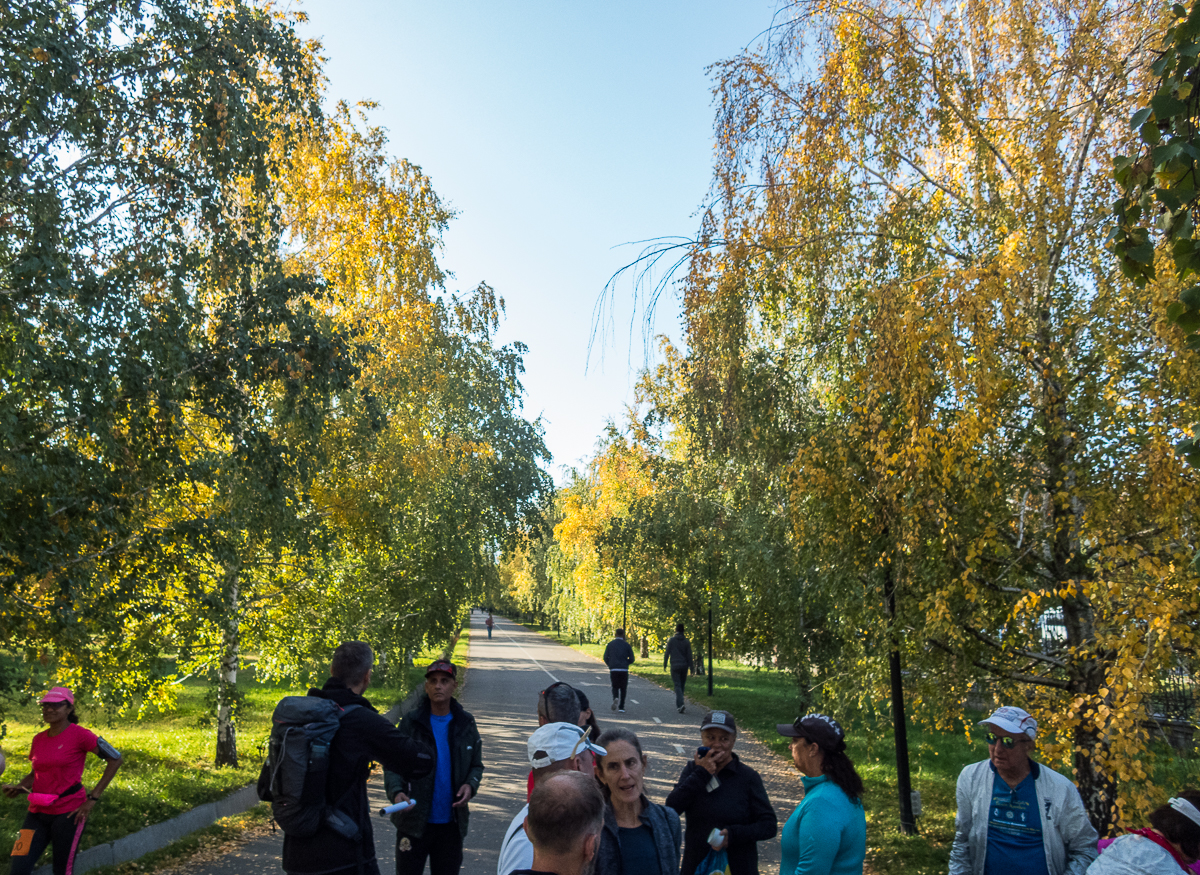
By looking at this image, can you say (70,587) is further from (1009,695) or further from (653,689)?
(653,689)

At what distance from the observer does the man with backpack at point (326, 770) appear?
12.6 ft

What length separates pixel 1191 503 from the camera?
5332 mm

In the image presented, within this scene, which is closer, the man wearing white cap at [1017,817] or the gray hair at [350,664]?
the man wearing white cap at [1017,817]

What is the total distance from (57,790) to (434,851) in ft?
8.85

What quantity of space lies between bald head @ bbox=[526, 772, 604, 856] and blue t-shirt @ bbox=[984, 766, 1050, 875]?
2.78m

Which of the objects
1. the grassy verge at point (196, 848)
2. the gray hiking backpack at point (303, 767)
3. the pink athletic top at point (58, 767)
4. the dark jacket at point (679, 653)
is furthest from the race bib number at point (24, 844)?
the dark jacket at point (679, 653)

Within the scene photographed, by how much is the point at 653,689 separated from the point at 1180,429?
846 inches

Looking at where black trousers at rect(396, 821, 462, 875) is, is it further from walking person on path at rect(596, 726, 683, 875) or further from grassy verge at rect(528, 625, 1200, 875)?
grassy verge at rect(528, 625, 1200, 875)

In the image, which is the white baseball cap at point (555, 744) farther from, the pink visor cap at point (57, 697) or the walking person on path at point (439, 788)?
the pink visor cap at point (57, 697)

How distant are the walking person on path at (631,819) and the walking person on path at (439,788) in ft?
6.02

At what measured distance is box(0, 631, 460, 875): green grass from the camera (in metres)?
8.22

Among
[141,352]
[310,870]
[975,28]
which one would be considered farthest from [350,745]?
[975,28]

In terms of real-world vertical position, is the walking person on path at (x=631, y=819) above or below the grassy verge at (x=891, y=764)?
above

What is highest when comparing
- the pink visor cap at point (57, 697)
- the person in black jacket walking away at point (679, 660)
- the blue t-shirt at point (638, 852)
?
the pink visor cap at point (57, 697)
